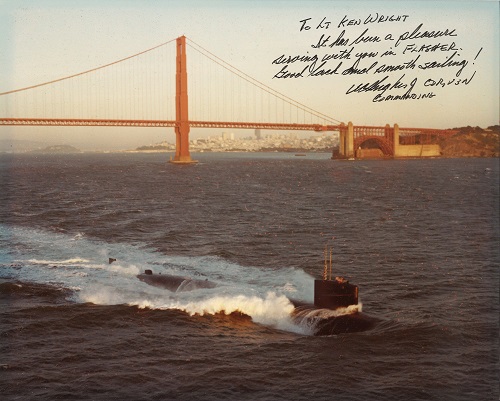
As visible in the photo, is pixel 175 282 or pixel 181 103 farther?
pixel 181 103

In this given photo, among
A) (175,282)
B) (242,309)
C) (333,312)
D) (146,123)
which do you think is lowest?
(242,309)

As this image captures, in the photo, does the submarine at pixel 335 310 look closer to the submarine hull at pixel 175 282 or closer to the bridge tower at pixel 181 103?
the submarine hull at pixel 175 282

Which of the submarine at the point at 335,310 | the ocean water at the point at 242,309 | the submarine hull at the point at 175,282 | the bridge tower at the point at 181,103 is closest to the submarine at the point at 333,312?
the submarine at the point at 335,310

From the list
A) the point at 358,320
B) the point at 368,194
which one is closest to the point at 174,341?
the point at 358,320

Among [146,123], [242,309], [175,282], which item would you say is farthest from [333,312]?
[146,123]

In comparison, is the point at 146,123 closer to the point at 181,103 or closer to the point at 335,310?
the point at 181,103

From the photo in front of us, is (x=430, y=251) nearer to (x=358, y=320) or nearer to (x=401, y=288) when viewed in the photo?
(x=401, y=288)

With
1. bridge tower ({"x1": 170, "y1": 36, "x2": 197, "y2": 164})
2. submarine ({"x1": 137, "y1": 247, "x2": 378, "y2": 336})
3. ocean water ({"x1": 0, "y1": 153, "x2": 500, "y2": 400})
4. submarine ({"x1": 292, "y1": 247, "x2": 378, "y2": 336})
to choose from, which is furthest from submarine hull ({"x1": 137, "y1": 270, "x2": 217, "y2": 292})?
bridge tower ({"x1": 170, "y1": 36, "x2": 197, "y2": 164})
